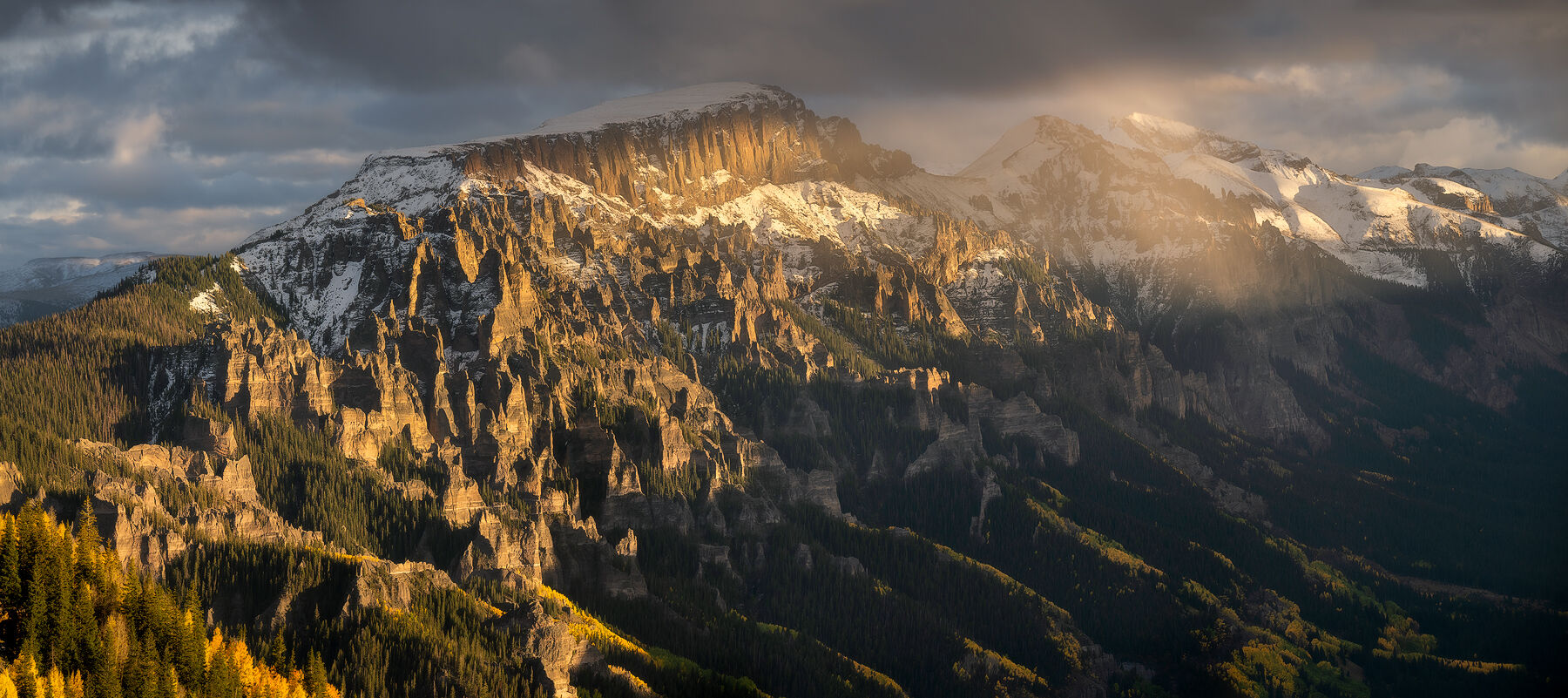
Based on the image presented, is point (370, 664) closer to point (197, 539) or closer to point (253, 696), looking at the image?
point (253, 696)

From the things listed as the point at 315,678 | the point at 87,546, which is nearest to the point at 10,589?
the point at 87,546

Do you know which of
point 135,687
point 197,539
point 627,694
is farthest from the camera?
point 197,539

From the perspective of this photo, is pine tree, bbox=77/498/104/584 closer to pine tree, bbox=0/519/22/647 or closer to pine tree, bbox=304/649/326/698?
pine tree, bbox=0/519/22/647

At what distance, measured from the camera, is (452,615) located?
181 m

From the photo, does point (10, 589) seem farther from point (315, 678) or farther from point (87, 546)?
point (315, 678)

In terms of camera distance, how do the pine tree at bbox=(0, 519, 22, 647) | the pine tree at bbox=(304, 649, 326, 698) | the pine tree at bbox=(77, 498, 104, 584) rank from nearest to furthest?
the pine tree at bbox=(0, 519, 22, 647) → the pine tree at bbox=(304, 649, 326, 698) → the pine tree at bbox=(77, 498, 104, 584)

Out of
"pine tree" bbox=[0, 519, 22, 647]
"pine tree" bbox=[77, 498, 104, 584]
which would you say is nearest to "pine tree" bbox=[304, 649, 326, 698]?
"pine tree" bbox=[77, 498, 104, 584]

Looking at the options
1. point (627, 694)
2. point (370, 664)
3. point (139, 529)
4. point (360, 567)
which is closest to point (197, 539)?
point (139, 529)

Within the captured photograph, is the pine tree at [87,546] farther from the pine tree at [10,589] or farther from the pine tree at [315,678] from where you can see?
the pine tree at [315,678]

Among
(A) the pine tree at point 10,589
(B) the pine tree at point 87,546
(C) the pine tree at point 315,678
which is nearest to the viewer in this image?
(A) the pine tree at point 10,589

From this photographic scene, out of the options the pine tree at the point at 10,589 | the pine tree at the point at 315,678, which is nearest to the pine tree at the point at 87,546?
the pine tree at the point at 10,589

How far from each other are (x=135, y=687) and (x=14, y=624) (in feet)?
43.6

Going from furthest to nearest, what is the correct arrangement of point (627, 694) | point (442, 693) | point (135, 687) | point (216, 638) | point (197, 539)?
point (197, 539), point (627, 694), point (442, 693), point (216, 638), point (135, 687)

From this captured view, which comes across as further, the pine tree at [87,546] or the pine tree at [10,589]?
the pine tree at [87,546]
